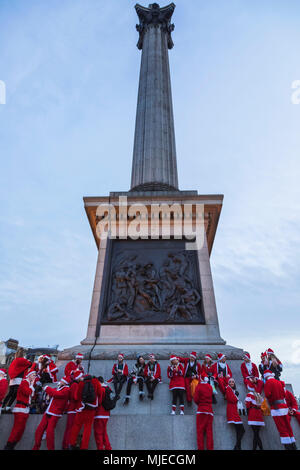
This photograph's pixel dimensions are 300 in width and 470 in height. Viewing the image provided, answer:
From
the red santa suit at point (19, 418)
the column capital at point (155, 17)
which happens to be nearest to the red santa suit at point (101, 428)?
the red santa suit at point (19, 418)

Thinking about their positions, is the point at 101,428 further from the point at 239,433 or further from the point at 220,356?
the point at 220,356

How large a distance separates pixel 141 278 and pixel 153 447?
595cm

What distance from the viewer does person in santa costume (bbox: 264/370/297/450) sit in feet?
18.0

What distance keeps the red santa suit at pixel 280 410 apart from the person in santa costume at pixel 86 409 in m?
3.34

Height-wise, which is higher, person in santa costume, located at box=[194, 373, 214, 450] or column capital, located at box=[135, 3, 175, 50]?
column capital, located at box=[135, 3, 175, 50]

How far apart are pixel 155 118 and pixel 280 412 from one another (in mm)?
15798

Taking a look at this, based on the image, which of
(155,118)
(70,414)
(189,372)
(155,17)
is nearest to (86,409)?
(70,414)

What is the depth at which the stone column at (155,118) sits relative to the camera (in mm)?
15426

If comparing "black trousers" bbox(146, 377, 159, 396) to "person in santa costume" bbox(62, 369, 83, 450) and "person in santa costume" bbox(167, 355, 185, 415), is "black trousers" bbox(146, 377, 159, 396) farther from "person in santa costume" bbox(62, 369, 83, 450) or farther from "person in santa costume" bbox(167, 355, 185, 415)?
"person in santa costume" bbox(62, 369, 83, 450)

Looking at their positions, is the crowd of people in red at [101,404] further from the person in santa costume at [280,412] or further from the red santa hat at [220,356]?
the red santa hat at [220,356]

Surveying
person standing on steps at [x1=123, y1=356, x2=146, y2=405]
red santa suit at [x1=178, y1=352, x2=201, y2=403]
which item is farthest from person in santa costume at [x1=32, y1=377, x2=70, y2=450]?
red santa suit at [x1=178, y1=352, x2=201, y2=403]

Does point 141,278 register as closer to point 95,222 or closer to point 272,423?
point 95,222

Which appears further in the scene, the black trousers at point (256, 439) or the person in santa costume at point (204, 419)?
the black trousers at point (256, 439)

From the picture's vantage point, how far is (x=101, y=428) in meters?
5.49
